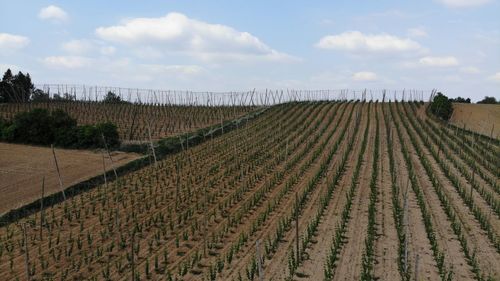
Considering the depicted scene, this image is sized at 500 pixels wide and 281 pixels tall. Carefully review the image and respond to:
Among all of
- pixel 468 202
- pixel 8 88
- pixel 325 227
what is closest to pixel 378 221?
pixel 325 227

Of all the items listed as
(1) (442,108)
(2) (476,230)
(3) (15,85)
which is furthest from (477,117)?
(3) (15,85)

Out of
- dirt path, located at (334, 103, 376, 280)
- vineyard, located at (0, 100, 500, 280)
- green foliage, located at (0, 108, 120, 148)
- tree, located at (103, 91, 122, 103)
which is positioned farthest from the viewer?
tree, located at (103, 91, 122, 103)

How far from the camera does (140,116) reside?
1383 inches

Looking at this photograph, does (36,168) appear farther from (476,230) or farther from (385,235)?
(476,230)

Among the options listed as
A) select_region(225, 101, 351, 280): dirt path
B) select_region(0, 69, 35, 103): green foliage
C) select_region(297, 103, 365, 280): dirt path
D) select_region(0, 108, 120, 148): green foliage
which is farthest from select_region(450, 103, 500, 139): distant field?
select_region(0, 69, 35, 103): green foliage

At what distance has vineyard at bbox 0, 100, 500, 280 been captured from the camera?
9.98m

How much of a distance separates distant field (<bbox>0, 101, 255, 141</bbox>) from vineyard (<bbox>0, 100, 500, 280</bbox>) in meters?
5.14

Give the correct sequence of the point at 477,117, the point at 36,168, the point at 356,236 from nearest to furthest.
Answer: the point at 356,236, the point at 36,168, the point at 477,117

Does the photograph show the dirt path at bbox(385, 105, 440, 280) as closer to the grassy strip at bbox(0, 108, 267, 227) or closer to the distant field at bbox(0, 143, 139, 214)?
the grassy strip at bbox(0, 108, 267, 227)

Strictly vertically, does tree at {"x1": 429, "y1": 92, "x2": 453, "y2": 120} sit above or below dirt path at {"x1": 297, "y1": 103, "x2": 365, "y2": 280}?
above

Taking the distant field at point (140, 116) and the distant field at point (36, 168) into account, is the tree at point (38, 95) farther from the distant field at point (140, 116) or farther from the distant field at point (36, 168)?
the distant field at point (36, 168)

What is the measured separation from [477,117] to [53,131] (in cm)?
3138

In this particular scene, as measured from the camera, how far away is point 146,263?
986 cm

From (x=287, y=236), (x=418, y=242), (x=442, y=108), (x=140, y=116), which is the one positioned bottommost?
(x=287, y=236)
